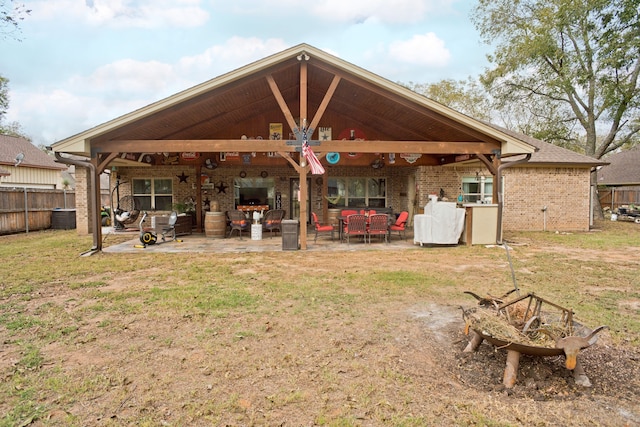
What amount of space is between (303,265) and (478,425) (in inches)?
197

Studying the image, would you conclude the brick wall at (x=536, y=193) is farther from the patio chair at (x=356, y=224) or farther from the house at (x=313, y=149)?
the patio chair at (x=356, y=224)


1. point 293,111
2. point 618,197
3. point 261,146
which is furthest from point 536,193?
point 618,197

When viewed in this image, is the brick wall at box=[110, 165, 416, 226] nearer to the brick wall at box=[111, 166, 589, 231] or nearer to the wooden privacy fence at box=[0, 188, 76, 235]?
the brick wall at box=[111, 166, 589, 231]

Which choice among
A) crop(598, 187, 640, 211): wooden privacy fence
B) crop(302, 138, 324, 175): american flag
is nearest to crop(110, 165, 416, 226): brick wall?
crop(302, 138, 324, 175): american flag

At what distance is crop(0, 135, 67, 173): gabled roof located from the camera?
65.5 feet

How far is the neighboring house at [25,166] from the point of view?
19.9 m

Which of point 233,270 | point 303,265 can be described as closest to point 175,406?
point 233,270

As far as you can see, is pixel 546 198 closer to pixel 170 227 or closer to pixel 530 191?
pixel 530 191

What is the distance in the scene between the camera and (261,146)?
8.58 m

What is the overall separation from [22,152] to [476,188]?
25268 mm

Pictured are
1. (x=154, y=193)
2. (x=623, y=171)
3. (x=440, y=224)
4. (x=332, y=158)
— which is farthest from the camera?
(x=623, y=171)

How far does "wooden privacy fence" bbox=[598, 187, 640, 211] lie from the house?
10.3 m

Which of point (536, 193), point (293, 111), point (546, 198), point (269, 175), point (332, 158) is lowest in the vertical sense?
point (546, 198)

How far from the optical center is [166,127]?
384 inches
